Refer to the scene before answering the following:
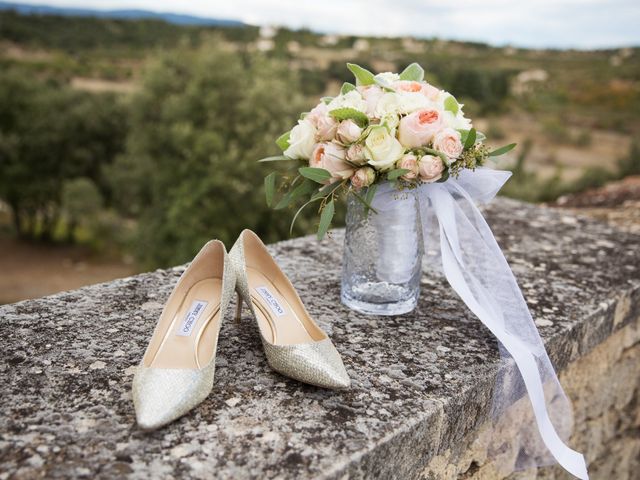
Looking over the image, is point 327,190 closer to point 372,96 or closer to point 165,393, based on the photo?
point 372,96

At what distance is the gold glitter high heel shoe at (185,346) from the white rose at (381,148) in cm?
56

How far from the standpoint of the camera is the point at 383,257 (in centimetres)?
211

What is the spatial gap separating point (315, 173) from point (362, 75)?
1.28 feet

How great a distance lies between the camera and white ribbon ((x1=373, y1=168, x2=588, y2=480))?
194 centimetres

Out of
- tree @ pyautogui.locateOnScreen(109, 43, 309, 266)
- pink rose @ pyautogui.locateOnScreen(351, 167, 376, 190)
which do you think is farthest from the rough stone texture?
tree @ pyautogui.locateOnScreen(109, 43, 309, 266)

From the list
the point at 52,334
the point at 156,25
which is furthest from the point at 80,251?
the point at 52,334

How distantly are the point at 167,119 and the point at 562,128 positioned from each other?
18.4 m

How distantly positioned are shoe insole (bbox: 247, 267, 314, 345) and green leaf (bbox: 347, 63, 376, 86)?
77 centimetres

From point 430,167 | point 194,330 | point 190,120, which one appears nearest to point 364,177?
point 430,167

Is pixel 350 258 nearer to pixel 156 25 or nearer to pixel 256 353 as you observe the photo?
pixel 256 353

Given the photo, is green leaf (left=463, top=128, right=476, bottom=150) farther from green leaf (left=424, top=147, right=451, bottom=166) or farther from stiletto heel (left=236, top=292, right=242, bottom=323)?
stiletto heel (left=236, top=292, right=242, bottom=323)

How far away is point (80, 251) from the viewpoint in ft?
65.9

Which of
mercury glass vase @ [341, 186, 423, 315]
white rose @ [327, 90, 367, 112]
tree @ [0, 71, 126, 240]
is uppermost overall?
white rose @ [327, 90, 367, 112]

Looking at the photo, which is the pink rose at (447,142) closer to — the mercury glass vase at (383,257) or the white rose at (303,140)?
the mercury glass vase at (383,257)
